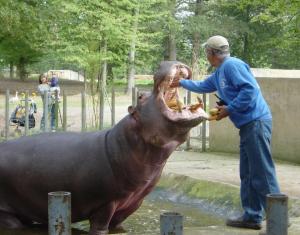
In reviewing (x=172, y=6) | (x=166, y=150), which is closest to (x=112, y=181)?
(x=166, y=150)

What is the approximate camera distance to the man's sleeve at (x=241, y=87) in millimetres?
5016

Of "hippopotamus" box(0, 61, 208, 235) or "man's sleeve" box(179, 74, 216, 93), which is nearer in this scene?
"hippopotamus" box(0, 61, 208, 235)

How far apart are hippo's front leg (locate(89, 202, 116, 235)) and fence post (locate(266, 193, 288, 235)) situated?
2247 mm

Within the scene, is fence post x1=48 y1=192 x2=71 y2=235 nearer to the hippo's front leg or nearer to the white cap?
the hippo's front leg

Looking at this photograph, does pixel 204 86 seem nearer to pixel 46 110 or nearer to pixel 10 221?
pixel 10 221

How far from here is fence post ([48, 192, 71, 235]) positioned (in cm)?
283

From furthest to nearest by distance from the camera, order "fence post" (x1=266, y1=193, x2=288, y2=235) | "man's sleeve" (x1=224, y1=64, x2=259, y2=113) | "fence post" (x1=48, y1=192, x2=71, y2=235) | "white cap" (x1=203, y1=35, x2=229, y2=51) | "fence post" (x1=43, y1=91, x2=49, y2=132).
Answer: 1. "fence post" (x1=43, y1=91, x2=49, y2=132)
2. "white cap" (x1=203, y1=35, x2=229, y2=51)
3. "man's sleeve" (x1=224, y1=64, x2=259, y2=113)
4. "fence post" (x1=48, y1=192, x2=71, y2=235)
5. "fence post" (x1=266, y1=193, x2=288, y2=235)

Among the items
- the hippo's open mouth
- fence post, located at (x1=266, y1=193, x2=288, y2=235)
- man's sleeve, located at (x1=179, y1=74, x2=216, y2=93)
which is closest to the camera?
fence post, located at (x1=266, y1=193, x2=288, y2=235)

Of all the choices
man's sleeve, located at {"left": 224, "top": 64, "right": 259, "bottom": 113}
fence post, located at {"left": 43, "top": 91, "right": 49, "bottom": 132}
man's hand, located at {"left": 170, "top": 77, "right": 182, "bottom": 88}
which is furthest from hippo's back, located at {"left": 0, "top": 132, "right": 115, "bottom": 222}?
fence post, located at {"left": 43, "top": 91, "right": 49, "bottom": 132}

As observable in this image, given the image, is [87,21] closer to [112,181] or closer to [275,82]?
[275,82]

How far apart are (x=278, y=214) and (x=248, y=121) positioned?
243cm

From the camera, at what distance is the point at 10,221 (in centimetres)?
534

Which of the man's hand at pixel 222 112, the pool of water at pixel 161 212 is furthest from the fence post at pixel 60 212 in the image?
the man's hand at pixel 222 112

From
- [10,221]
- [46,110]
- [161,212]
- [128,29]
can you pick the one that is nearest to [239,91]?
[161,212]
